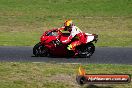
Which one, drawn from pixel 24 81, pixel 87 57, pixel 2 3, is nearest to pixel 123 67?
pixel 87 57

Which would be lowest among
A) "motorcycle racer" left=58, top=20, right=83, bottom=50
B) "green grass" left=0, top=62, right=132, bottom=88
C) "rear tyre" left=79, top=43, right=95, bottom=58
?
"green grass" left=0, top=62, right=132, bottom=88

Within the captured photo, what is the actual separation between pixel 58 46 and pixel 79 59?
1290mm

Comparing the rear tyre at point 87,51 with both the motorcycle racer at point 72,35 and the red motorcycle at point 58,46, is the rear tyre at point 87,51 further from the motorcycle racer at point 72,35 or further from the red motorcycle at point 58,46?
the motorcycle racer at point 72,35

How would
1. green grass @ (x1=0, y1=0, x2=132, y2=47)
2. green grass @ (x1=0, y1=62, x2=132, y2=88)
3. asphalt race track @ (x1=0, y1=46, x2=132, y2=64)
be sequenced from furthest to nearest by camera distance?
1. green grass @ (x1=0, y1=0, x2=132, y2=47)
2. asphalt race track @ (x1=0, y1=46, x2=132, y2=64)
3. green grass @ (x1=0, y1=62, x2=132, y2=88)

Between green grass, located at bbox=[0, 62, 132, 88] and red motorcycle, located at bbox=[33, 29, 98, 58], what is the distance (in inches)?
99.5

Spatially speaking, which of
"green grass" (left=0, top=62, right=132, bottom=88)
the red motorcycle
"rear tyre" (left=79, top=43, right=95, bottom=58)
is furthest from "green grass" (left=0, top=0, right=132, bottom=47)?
"green grass" (left=0, top=62, right=132, bottom=88)

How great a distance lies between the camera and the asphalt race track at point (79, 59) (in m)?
18.8

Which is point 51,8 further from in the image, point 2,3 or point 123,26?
point 123,26

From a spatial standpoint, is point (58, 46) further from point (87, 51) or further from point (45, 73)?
point (45, 73)

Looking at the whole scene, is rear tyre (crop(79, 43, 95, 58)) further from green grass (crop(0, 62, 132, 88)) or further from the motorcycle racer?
green grass (crop(0, 62, 132, 88))

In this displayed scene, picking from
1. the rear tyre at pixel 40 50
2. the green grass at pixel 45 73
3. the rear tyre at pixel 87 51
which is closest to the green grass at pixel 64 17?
the rear tyre at pixel 87 51

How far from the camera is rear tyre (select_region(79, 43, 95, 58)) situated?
20.1 m

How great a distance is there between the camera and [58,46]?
19984 mm

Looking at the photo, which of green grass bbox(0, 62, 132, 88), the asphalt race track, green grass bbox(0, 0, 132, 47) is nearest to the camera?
green grass bbox(0, 62, 132, 88)
